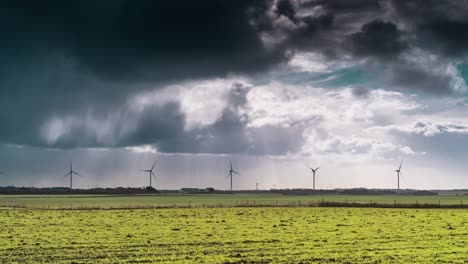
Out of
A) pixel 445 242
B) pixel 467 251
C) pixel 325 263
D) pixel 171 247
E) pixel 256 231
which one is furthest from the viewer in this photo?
pixel 256 231

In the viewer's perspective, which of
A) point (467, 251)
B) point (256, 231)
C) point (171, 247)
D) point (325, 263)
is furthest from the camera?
point (256, 231)

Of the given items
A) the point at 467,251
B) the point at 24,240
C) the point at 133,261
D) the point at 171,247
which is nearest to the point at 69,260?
the point at 133,261

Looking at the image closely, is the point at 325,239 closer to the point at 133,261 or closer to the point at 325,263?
the point at 325,263

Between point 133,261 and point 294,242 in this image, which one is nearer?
point 133,261

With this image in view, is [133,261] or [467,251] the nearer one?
[133,261]

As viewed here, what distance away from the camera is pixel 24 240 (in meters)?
41.1

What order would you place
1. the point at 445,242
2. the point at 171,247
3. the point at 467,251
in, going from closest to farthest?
the point at 467,251 → the point at 171,247 → the point at 445,242

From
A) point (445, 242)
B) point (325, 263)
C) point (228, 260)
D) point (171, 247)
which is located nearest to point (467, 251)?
point (445, 242)

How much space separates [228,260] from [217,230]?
20.2 m

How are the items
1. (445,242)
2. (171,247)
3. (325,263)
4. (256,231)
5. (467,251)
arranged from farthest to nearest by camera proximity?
1. (256,231)
2. (445,242)
3. (171,247)
4. (467,251)
5. (325,263)

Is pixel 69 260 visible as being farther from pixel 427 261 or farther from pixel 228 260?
pixel 427 261

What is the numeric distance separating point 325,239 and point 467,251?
10.7 meters

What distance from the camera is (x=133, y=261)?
2991cm

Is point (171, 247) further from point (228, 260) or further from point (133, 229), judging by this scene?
point (133, 229)
